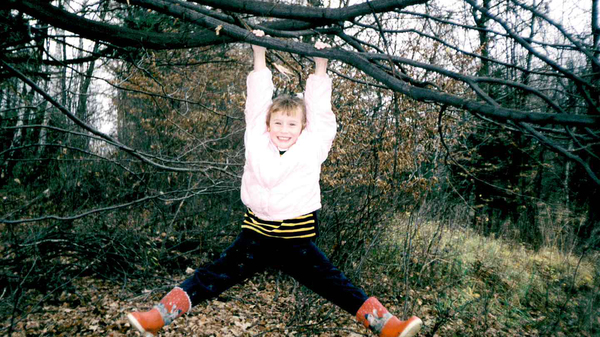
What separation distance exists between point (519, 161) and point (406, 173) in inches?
267

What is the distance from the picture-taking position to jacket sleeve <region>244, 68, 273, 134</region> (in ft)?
6.59

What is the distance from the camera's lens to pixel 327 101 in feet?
6.66

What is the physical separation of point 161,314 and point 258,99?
131cm

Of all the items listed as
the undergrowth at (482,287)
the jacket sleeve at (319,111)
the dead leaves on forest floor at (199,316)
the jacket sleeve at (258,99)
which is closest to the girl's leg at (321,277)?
the jacket sleeve at (319,111)

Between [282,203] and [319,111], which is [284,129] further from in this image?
[282,203]

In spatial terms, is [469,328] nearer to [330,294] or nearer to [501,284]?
[501,284]

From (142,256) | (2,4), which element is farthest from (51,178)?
(2,4)

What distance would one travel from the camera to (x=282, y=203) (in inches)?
74.6

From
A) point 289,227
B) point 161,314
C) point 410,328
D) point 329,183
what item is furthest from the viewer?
point 329,183

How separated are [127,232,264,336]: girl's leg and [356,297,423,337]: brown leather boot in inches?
25.7

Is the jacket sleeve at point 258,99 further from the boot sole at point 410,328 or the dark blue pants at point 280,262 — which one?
the boot sole at point 410,328

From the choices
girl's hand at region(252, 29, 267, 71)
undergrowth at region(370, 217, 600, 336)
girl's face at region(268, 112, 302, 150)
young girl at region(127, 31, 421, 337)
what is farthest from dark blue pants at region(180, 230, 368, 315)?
undergrowth at region(370, 217, 600, 336)

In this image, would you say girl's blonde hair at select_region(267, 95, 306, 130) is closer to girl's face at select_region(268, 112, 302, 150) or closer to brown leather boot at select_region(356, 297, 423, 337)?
girl's face at select_region(268, 112, 302, 150)

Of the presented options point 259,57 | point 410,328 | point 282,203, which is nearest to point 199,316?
point 282,203
